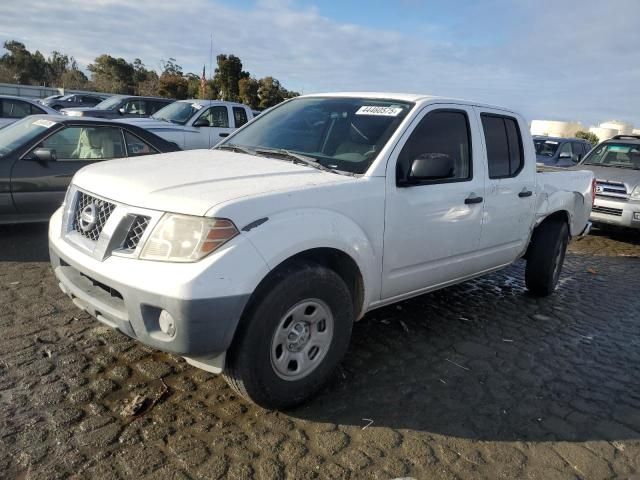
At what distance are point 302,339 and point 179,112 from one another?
10.2 meters

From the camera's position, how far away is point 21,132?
20.7 feet

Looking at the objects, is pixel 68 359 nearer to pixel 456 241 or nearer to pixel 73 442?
pixel 73 442

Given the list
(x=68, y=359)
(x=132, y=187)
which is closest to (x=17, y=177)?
(x=68, y=359)

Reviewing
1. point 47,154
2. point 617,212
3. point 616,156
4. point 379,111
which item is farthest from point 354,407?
point 616,156

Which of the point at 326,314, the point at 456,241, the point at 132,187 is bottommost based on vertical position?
the point at 326,314

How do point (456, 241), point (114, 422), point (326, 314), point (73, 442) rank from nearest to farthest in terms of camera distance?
1. point (73, 442)
2. point (114, 422)
3. point (326, 314)
4. point (456, 241)

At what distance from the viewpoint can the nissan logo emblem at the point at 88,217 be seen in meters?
3.00

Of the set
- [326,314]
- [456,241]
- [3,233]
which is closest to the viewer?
[326,314]

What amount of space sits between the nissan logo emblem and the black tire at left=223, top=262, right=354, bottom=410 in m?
1.10

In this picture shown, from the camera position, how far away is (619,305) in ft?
18.4

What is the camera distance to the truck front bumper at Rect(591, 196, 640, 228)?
8.59 metres

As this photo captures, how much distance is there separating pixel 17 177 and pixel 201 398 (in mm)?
4095

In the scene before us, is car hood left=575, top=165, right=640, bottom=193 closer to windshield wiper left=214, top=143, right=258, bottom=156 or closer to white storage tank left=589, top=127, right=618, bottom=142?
windshield wiper left=214, top=143, right=258, bottom=156

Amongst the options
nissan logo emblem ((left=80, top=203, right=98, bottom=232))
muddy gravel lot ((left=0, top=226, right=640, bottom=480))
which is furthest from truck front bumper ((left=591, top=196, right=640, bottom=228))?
nissan logo emblem ((left=80, top=203, right=98, bottom=232))
